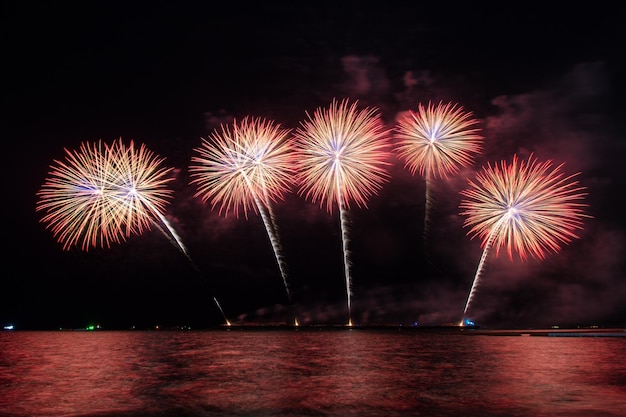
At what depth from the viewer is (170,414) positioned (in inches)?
639


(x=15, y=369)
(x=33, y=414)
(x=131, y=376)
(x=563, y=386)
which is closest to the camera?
(x=33, y=414)

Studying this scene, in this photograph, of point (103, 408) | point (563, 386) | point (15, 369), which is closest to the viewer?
point (103, 408)

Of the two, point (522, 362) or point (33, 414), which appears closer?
point (33, 414)

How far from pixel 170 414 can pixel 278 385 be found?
7283mm

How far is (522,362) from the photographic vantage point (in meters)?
33.2

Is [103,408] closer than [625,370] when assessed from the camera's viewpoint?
Yes

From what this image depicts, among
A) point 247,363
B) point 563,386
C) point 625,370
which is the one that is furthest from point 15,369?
point 625,370

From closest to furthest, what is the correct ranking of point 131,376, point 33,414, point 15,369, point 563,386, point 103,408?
1. point 33,414
2. point 103,408
3. point 563,386
4. point 131,376
5. point 15,369

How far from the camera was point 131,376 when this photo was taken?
2745 centimetres

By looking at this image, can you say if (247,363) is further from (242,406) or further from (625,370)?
(625,370)

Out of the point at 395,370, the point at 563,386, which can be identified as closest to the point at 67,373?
the point at 395,370

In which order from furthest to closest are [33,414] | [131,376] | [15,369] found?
1. [15,369]
2. [131,376]
3. [33,414]

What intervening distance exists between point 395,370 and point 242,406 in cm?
1337

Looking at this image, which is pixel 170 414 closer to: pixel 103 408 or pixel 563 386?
pixel 103 408
